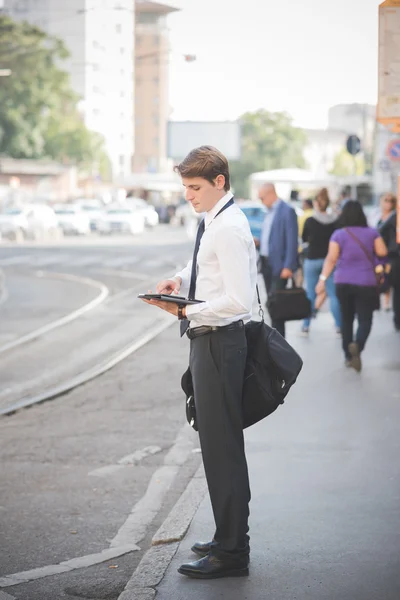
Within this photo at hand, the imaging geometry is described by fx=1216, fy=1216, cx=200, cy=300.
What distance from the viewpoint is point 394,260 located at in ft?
51.2

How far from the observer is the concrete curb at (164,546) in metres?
4.81

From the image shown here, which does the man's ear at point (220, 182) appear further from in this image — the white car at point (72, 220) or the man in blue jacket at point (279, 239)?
the white car at point (72, 220)

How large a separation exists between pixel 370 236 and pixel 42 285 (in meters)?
15.1

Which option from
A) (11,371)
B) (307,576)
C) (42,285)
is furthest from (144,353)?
(42,285)

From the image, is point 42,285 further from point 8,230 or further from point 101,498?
point 8,230

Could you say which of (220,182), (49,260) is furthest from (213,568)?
(49,260)

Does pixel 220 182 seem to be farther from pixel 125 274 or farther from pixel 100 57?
pixel 100 57

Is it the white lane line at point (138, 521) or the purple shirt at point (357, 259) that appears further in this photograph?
the purple shirt at point (357, 259)

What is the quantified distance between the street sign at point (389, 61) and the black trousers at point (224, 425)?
2.45m

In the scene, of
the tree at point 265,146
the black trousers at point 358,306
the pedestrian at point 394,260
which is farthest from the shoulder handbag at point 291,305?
the tree at point 265,146

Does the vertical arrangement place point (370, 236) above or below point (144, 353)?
above

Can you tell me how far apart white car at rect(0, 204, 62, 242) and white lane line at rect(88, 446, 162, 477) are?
1743 inches

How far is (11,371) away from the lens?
12.4 m

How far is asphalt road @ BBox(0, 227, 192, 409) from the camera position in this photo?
12562 millimetres
